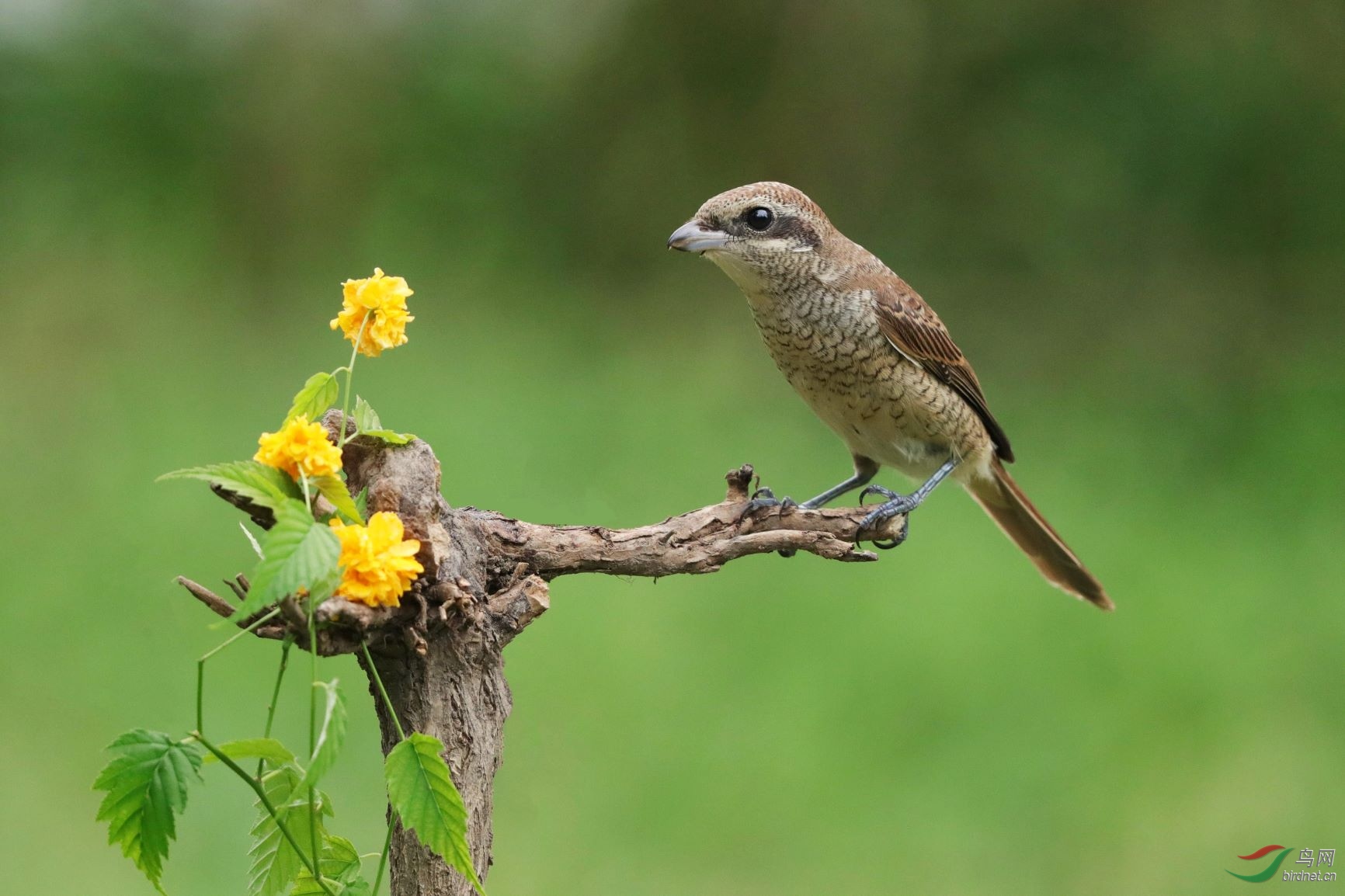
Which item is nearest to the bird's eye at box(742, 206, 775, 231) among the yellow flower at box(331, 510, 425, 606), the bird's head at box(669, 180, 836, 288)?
the bird's head at box(669, 180, 836, 288)

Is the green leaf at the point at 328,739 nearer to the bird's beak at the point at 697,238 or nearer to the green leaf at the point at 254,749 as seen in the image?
the green leaf at the point at 254,749

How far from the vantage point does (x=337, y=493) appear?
1.66 metres

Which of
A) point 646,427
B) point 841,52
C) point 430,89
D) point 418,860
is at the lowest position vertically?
point 418,860

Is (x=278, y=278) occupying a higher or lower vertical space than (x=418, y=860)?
higher

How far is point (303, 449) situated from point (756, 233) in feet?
5.16

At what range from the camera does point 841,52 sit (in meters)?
7.09

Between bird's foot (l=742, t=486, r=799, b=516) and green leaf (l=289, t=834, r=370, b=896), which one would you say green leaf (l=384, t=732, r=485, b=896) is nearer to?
green leaf (l=289, t=834, r=370, b=896)

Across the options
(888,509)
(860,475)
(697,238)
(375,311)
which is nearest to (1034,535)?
(860,475)

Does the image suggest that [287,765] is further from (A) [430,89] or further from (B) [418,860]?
(A) [430,89]

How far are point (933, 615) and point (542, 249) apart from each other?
11.2ft

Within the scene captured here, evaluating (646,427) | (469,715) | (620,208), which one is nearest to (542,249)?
(620,208)

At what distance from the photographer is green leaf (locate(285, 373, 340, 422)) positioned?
1.71 metres

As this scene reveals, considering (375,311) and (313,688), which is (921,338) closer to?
(375,311)

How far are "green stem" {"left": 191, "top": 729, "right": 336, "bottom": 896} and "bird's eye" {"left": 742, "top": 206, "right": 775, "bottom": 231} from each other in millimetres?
1708
